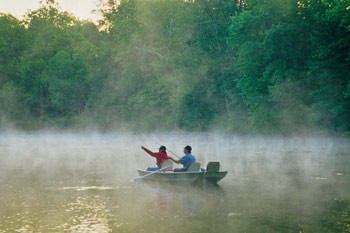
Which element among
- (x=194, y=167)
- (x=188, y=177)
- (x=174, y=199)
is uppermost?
(x=194, y=167)

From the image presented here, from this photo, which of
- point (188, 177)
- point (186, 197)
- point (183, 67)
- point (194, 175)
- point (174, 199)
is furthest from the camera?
point (183, 67)

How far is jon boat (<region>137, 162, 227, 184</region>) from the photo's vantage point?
60.1ft

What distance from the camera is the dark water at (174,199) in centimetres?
1279

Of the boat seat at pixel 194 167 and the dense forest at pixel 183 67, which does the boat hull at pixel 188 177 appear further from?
the dense forest at pixel 183 67

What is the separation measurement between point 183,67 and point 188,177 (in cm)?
3813

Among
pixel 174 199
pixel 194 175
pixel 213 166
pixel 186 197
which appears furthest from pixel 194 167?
pixel 174 199

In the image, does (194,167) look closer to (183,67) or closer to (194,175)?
(194,175)

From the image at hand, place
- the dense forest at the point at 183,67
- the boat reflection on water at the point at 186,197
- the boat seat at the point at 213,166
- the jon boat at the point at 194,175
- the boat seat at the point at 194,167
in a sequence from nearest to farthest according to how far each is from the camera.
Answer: the boat reflection on water at the point at 186,197, the boat seat at the point at 213,166, the jon boat at the point at 194,175, the boat seat at the point at 194,167, the dense forest at the point at 183,67

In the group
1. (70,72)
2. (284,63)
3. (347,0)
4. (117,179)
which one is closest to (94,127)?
(70,72)

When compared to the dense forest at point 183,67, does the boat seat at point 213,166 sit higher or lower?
lower

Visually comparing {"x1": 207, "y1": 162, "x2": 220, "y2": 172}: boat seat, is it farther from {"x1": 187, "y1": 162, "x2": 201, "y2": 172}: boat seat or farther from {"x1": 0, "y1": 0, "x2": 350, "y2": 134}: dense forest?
{"x1": 0, "y1": 0, "x2": 350, "y2": 134}: dense forest

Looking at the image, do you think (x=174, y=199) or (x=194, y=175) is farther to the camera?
(x=194, y=175)

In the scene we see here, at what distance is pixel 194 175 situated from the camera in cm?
1844

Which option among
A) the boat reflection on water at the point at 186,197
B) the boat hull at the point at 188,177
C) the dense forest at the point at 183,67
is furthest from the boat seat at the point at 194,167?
the dense forest at the point at 183,67
